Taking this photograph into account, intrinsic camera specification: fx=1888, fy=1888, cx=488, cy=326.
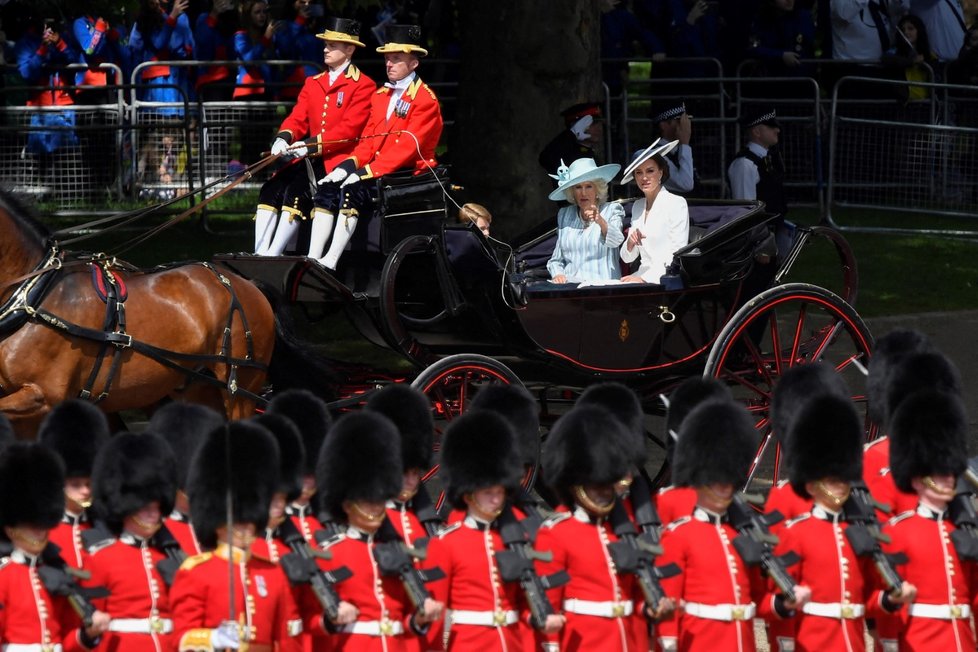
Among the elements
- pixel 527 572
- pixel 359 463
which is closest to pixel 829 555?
pixel 527 572

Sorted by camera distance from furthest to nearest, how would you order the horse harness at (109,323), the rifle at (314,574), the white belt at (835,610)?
the horse harness at (109,323)
the white belt at (835,610)
the rifle at (314,574)

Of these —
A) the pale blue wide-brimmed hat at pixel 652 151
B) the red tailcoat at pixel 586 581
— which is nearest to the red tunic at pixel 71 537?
the red tailcoat at pixel 586 581

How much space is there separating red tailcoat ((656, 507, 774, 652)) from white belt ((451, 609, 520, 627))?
0.52m

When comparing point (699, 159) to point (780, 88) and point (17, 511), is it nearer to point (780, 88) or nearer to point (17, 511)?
point (780, 88)

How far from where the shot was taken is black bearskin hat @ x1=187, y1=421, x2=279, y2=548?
555 centimetres

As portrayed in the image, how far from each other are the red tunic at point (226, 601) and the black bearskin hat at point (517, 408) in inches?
57.3

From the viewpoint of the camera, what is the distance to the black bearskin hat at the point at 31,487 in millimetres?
5516

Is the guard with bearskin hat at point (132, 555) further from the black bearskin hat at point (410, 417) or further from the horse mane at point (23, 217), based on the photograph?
the horse mane at point (23, 217)

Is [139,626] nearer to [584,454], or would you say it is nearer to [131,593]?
[131,593]

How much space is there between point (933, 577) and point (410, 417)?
191 cm

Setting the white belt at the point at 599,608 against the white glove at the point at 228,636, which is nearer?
the white glove at the point at 228,636

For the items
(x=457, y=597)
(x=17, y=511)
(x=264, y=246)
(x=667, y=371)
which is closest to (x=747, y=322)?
(x=667, y=371)

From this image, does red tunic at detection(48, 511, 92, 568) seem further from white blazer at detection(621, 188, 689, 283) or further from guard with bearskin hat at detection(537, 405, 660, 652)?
white blazer at detection(621, 188, 689, 283)

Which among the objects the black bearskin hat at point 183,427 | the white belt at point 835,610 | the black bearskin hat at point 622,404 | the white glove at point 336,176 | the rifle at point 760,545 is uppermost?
the white glove at point 336,176
